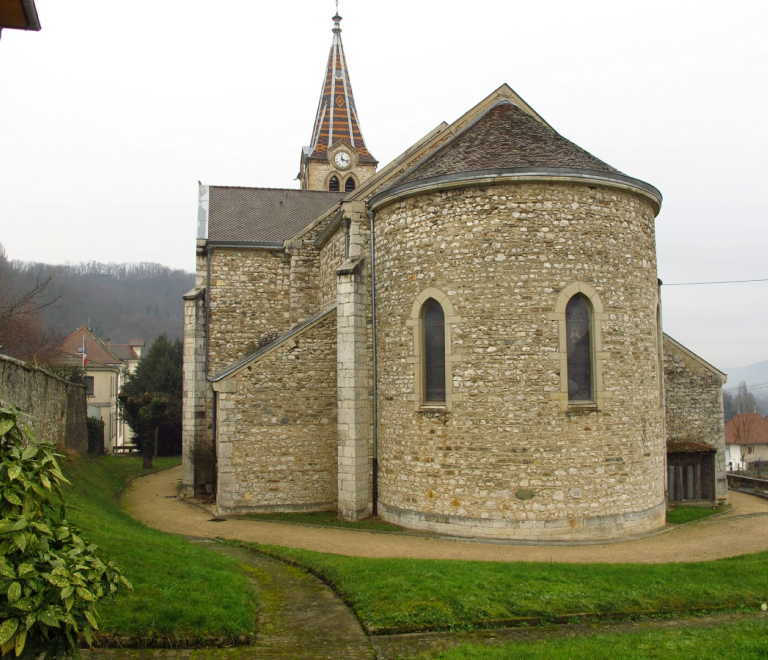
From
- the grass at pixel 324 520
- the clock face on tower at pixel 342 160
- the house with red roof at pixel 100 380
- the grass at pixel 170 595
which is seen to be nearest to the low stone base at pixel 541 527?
the grass at pixel 324 520

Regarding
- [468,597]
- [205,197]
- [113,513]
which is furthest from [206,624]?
[205,197]

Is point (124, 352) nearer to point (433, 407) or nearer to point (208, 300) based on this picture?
point (208, 300)

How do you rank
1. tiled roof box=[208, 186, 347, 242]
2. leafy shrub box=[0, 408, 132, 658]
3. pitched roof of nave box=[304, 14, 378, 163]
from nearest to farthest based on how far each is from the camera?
1. leafy shrub box=[0, 408, 132, 658]
2. tiled roof box=[208, 186, 347, 242]
3. pitched roof of nave box=[304, 14, 378, 163]

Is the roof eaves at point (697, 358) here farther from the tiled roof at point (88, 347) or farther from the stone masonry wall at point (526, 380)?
the tiled roof at point (88, 347)

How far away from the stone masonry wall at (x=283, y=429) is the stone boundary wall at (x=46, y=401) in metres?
4.21

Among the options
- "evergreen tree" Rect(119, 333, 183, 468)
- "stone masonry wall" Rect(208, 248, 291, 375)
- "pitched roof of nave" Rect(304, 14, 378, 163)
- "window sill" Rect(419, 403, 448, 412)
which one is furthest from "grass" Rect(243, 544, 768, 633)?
"pitched roof of nave" Rect(304, 14, 378, 163)

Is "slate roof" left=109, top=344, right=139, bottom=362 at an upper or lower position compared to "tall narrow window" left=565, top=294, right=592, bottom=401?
upper

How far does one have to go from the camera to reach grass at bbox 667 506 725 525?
15227mm

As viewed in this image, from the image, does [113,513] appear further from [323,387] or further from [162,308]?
[162,308]

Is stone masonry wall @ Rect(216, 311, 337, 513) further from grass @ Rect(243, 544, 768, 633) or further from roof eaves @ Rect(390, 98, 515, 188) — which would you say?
grass @ Rect(243, 544, 768, 633)

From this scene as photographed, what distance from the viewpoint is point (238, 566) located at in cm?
1031

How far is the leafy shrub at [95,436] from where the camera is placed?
29.8 m

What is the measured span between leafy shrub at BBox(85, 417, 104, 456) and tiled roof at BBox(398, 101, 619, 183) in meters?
21.7

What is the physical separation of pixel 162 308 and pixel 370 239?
96461 mm
